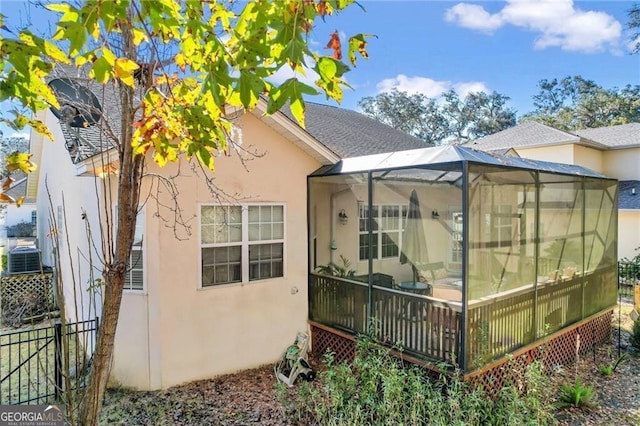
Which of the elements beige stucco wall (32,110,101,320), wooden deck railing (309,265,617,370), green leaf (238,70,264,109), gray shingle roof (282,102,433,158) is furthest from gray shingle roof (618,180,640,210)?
beige stucco wall (32,110,101,320)

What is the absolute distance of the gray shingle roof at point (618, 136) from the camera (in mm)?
18125

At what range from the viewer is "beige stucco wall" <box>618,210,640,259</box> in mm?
15680

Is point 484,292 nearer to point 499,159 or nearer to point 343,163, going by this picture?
point 499,159

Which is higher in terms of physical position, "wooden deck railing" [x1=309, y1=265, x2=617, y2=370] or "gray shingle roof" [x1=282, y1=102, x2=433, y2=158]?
"gray shingle roof" [x1=282, y1=102, x2=433, y2=158]

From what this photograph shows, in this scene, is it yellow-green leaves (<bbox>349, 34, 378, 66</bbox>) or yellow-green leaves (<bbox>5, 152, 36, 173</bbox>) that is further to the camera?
yellow-green leaves (<bbox>5, 152, 36, 173</bbox>)

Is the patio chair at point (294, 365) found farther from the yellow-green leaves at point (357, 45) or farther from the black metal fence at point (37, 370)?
the yellow-green leaves at point (357, 45)

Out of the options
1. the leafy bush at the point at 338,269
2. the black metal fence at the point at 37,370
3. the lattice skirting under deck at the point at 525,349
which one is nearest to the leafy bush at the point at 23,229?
the black metal fence at the point at 37,370

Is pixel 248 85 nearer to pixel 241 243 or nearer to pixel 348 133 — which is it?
pixel 241 243

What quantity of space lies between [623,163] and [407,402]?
20.3 meters

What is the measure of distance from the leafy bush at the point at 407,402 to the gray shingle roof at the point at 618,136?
1800 cm

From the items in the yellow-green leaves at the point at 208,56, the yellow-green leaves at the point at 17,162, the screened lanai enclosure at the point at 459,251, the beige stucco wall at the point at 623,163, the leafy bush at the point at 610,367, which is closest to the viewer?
the yellow-green leaves at the point at 208,56

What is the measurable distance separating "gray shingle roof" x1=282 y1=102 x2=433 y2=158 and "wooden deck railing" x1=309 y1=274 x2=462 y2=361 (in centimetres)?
348

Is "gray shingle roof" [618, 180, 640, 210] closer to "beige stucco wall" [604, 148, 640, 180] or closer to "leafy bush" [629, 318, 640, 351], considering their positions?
"beige stucco wall" [604, 148, 640, 180]

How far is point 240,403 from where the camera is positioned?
593 centimetres
